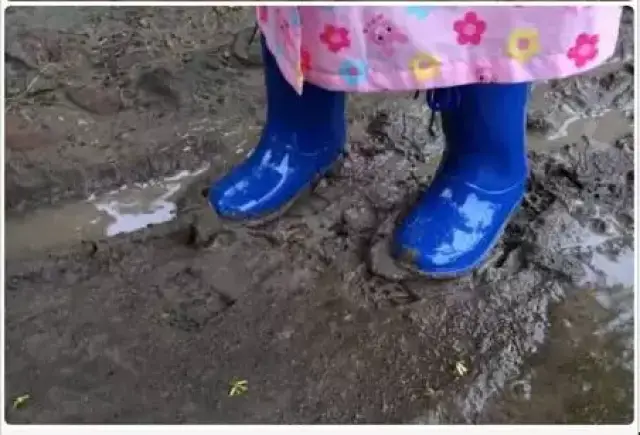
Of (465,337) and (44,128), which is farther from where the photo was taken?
(44,128)

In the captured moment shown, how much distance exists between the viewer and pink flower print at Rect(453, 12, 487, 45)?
1.20 m

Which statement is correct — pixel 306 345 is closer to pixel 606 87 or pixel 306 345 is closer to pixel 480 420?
pixel 480 420

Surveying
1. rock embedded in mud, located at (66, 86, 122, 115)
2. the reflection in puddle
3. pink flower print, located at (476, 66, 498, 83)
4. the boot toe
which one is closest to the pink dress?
pink flower print, located at (476, 66, 498, 83)

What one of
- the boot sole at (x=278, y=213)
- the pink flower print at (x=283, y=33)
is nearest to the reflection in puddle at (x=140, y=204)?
the boot sole at (x=278, y=213)

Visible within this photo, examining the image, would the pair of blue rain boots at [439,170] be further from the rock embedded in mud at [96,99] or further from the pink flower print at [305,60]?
the rock embedded in mud at [96,99]

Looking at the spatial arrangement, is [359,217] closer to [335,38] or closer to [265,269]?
[265,269]

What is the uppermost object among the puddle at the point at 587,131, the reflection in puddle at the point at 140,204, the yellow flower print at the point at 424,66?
the yellow flower print at the point at 424,66

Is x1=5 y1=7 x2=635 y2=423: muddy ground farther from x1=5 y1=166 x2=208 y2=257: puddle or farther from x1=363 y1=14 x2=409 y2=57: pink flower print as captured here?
x1=363 y1=14 x2=409 y2=57: pink flower print

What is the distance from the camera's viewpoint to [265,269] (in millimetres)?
1400

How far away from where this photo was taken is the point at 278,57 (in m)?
1.32

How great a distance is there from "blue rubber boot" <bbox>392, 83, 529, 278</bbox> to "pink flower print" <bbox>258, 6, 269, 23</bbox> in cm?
28

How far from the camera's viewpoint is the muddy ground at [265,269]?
3.99 ft

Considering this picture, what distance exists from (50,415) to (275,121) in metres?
0.56

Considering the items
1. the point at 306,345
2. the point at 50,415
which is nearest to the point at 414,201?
the point at 306,345
